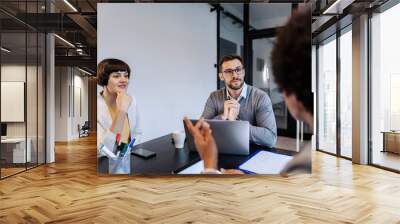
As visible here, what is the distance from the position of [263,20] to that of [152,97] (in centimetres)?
188

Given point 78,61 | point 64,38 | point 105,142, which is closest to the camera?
point 105,142

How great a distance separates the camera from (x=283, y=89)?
164 inches

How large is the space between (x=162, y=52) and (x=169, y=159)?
5.00 ft

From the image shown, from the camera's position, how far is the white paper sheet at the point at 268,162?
189 inches

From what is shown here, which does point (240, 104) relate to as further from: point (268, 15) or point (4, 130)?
point (4, 130)

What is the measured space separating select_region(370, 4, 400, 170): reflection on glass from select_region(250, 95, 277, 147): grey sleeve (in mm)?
2666

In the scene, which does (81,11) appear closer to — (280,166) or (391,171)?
(280,166)

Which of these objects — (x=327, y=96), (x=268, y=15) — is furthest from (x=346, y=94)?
(x=268, y=15)

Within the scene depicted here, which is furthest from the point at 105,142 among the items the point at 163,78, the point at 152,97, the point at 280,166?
the point at 280,166

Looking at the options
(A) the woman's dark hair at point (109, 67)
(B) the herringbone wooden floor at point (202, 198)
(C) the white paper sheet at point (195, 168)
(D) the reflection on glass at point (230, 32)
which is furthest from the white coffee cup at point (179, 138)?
(A) the woman's dark hair at point (109, 67)

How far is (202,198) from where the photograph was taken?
411cm

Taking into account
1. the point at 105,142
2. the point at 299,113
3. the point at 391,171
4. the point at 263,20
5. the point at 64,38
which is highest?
the point at 64,38

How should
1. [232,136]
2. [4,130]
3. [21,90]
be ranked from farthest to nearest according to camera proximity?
[21,90] < [4,130] < [232,136]

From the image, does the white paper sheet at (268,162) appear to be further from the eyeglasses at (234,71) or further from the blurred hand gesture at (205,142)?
the eyeglasses at (234,71)
